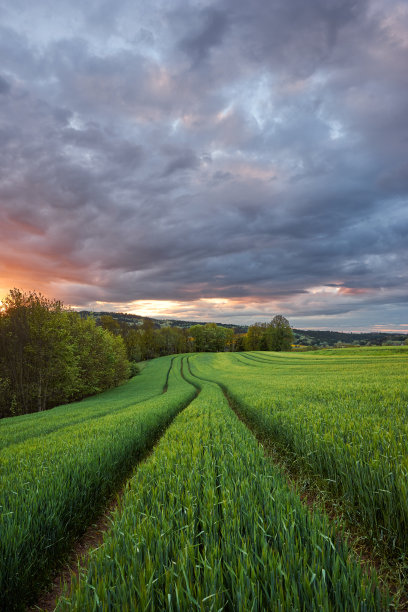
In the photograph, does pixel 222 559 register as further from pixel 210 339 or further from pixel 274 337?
pixel 210 339

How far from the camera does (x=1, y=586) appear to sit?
9.34 ft

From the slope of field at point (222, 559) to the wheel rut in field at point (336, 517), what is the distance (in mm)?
196

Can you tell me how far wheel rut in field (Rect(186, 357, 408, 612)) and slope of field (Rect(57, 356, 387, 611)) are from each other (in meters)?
0.20

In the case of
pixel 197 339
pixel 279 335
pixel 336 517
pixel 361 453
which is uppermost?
pixel 336 517

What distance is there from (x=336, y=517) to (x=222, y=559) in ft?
5.60

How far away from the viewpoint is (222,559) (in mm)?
2428

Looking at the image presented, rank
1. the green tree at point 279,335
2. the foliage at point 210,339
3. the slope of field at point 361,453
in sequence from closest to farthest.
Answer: the slope of field at point 361,453
the green tree at point 279,335
the foliage at point 210,339

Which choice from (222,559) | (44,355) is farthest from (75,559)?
(44,355)

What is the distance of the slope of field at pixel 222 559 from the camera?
179 centimetres

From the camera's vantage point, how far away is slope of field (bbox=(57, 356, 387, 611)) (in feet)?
5.86

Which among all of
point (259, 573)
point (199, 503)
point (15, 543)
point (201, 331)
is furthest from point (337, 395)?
point (201, 331)

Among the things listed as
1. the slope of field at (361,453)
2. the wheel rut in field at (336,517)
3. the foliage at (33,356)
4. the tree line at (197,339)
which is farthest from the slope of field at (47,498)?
the tree line at (197,339)

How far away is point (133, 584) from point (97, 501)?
4819mm

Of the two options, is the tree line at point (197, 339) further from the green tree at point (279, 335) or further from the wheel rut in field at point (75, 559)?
the wheel rut in field at point (75, 559)
